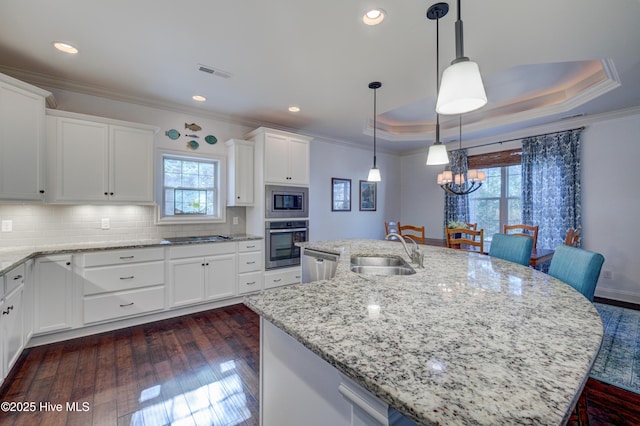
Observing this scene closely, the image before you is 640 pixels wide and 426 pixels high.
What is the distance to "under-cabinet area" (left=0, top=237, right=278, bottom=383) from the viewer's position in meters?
2.21

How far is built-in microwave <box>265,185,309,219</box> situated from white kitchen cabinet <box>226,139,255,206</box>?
33 cm

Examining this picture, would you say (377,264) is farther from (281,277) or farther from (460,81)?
(281,277)

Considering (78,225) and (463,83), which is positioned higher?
(463,83)

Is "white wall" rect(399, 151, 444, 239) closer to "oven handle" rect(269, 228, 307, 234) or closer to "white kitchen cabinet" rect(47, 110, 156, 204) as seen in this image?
"oven handle" rect(269, 228, 307, 234)

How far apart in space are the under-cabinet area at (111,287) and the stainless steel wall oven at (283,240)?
0.86ft

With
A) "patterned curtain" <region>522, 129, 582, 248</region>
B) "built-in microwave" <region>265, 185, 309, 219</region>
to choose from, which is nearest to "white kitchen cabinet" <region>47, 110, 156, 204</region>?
"built-in microwave" <region>265, 185, 309, 219</region>

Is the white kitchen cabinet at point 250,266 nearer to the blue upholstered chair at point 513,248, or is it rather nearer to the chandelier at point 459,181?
the blue upholstered chair at point 513,248

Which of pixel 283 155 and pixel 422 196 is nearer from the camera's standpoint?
pixel 283 155

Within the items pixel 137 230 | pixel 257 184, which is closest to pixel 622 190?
pixel 257 184

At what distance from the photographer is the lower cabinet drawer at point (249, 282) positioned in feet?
12.1

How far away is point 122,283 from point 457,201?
543 cm

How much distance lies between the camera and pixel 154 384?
203 centimetres

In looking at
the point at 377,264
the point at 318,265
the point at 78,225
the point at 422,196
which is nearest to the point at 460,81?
the point at 377,264

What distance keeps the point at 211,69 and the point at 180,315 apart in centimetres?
282
